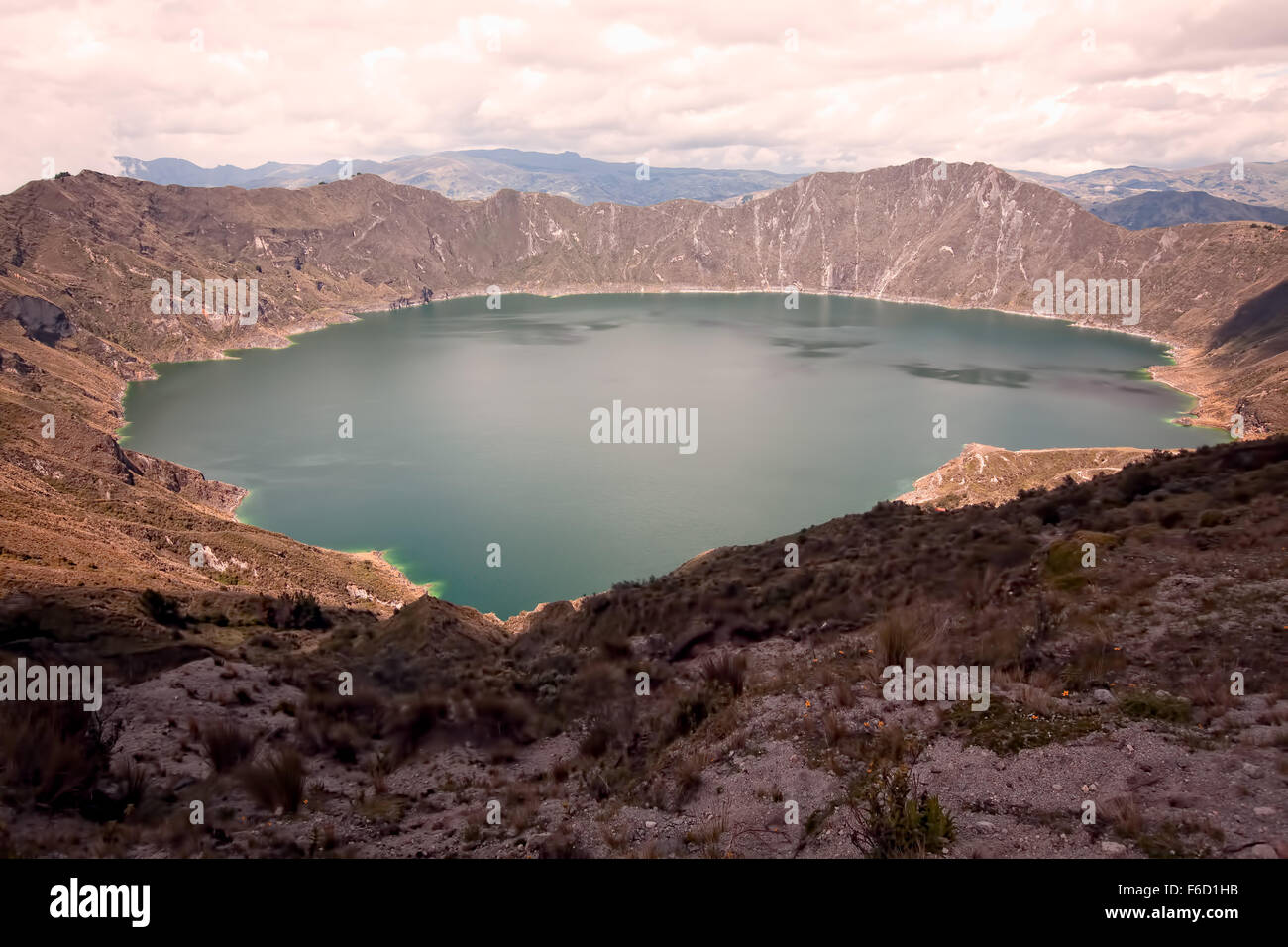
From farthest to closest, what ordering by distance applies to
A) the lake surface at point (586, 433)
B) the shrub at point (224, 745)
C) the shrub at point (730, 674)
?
1. the lake surface at point (586, 433)
2. the shrub at point (730, 674)
3. the shrub at point (224, 745)

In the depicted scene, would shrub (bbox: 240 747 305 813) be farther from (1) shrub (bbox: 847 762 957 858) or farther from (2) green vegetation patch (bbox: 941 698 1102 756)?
(2) green vegetation patch (bbox: 941 698 1102 756)

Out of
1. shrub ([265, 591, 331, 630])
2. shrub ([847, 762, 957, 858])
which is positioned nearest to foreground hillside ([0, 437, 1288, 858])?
shrub ([847, 762, 957, 858])

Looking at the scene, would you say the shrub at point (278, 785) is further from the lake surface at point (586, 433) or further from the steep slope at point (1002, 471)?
the steep slope at point (1002, 471)

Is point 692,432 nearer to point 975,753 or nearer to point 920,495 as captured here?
point 920,495

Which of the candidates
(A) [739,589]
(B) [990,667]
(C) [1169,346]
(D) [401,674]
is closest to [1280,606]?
(B) [990,667]

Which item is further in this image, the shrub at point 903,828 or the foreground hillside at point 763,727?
the foreground hillside at point 763,727

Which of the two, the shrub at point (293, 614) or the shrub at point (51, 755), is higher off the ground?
the shrub at point (51, 755)

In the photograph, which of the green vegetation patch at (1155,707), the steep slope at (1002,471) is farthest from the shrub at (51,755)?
the steep slope at (1002,471)
